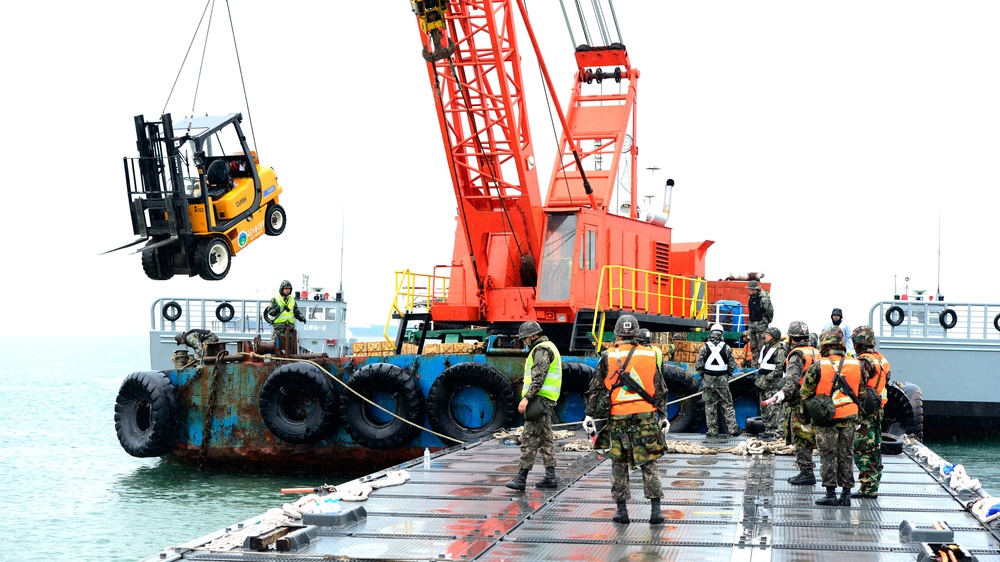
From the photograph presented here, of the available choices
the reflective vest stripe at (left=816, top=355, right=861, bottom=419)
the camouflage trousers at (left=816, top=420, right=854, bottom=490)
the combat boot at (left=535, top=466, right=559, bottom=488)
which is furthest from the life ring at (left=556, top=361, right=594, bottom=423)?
the reflective vest stripe at (left=816, top=355, right=861, bottom=419)

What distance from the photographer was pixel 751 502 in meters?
10.5

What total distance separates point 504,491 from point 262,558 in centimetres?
370

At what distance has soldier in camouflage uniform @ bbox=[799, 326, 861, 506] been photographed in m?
10.5

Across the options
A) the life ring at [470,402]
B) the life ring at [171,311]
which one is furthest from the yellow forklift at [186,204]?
the life ring at [171,311]

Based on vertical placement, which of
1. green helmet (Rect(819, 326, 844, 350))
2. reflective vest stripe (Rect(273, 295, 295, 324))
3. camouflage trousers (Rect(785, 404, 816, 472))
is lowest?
camouflage trousers (Rect(785, 404, 816, 472))

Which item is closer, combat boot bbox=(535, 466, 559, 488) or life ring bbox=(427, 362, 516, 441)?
combat boot bbox=(535, 466, 559, 488)

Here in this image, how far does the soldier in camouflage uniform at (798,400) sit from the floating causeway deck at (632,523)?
21cm

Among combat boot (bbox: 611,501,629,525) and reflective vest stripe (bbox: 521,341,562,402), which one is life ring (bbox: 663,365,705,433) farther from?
combat boot (bbox: 611,501,629,525)

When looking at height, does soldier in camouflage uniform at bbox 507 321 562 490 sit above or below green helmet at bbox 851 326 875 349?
below

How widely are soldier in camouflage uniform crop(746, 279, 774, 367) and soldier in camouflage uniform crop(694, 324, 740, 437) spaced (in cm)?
304

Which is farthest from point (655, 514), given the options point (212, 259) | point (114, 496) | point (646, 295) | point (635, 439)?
point (114, 496)

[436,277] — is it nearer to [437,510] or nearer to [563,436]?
[563,436]

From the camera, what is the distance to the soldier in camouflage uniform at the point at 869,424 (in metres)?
11.0

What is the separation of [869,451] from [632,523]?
9.11 ft
